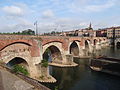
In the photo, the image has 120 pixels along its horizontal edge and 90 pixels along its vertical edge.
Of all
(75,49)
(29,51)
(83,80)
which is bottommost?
(83,80)

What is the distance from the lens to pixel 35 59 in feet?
104

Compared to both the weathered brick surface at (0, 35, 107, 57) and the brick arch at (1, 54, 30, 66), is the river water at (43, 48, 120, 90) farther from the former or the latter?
the weathered brick surface at (0, 35, 107, 57)

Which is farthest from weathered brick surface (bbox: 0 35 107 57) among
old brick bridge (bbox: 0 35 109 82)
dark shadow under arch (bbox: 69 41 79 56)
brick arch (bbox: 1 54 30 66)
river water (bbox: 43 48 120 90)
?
dark shadow under arch (bbox: 69 41 79 56)

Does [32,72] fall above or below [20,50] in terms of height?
below

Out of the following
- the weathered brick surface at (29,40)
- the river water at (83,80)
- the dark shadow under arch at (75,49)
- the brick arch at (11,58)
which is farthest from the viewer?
the dark shadow under arch at (75,49)

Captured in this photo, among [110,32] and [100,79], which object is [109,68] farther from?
[110,32]

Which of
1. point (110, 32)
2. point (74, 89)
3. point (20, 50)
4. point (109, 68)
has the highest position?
point (110, 32)

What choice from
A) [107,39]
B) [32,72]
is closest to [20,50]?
[32,72]

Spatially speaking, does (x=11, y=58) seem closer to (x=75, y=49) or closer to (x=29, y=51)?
(x=29, y=51)

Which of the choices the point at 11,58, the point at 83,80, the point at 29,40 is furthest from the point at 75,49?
the point at 11,58

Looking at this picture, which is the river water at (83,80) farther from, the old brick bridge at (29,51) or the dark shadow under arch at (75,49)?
the dark shadow under arch at (75,49)

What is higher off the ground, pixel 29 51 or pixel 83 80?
pixel 29 51

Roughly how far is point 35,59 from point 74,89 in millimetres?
10661

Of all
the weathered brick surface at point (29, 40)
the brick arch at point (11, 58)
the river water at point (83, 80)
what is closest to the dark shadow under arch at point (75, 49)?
the weathered brick surface at point (29, 40)
